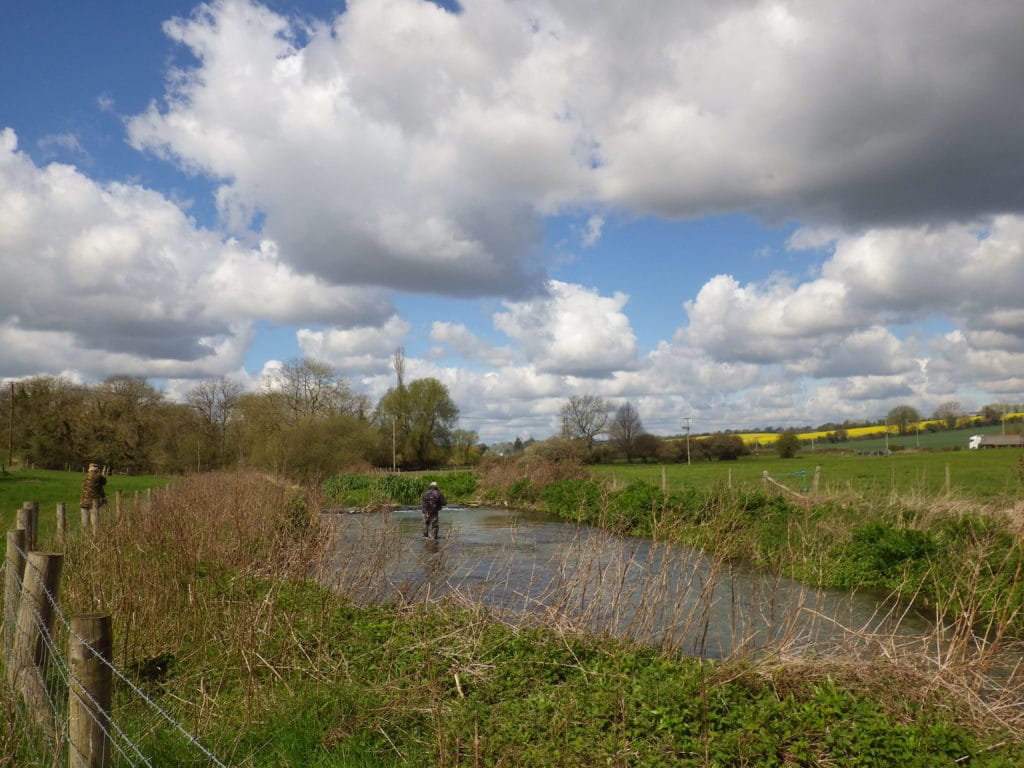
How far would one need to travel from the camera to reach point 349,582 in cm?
930

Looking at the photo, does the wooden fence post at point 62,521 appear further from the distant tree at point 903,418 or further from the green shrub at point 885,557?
the distant tree at point 903,418

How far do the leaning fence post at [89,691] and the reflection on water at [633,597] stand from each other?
4.18m

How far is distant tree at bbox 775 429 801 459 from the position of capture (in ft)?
244

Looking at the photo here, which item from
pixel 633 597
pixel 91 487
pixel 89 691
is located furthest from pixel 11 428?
pixel 89 691

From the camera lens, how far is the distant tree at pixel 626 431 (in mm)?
79562

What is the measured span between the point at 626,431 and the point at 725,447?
424 inches

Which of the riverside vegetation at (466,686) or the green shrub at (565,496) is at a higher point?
the riverside vegetation at (466,686)

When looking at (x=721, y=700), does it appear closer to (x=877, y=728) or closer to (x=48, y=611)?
(x=877, y=728)

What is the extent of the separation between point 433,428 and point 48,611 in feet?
222

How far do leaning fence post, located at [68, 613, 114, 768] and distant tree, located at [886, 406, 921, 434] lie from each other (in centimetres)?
11192

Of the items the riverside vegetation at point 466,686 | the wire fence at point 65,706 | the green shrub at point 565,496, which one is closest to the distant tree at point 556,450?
the green shrub at point 565,496

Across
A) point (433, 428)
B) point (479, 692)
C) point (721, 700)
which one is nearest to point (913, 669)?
point (721, 700)

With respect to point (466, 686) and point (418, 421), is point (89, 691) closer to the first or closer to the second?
point (466, 686)

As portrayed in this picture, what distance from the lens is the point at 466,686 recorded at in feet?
22.1
